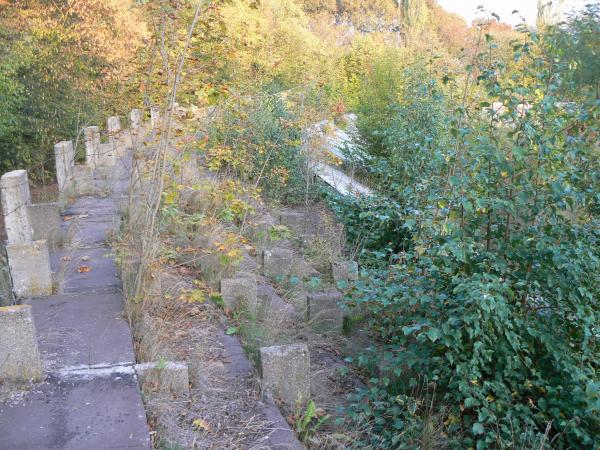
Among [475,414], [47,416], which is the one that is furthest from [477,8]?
[47,416]

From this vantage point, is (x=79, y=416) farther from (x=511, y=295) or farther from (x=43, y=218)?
(x=43, y=218)

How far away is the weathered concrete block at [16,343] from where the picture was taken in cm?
345

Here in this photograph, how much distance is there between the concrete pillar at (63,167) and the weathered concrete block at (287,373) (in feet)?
16.1

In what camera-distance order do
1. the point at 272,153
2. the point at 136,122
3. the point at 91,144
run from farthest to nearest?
the point at 136,122, the point at 272,153, the point at 91,144

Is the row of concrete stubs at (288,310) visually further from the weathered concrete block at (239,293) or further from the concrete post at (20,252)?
the concrete post at (20,252)

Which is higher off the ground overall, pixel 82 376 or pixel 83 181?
pixel 82 376

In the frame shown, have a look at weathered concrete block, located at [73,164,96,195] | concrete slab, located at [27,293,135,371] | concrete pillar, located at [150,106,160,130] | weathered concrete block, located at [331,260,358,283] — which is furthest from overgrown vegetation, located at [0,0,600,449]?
weathered concrete block, located at [73,164,96,195]

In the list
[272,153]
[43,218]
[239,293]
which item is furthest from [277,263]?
[272,153]

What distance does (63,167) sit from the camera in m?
7.94

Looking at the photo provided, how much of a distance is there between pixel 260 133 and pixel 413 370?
20.8 feet

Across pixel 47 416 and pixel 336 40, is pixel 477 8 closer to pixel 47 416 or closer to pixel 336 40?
pixel 47 416

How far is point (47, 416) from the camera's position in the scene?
3.21 metres

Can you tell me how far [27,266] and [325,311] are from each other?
2.63 meters

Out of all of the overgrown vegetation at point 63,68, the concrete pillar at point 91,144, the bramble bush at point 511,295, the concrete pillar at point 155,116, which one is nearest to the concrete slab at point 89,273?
the concrete pillar at point 155,116
